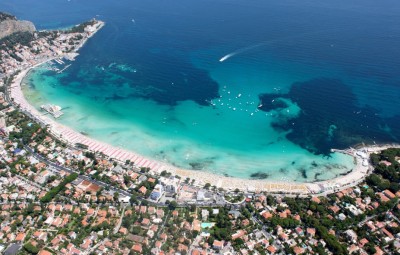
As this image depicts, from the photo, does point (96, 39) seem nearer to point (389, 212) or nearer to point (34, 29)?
point (34, 29)

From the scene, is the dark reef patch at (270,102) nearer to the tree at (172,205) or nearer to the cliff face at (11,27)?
the tree at (172,205)

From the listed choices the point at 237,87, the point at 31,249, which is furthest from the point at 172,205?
the point at 237,87

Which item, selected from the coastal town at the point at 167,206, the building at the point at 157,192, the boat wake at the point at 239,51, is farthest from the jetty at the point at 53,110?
the boat wake at the point at 239,51

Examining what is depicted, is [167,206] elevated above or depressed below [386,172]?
below

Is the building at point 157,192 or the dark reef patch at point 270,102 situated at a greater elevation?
the dark reef patch at point 270,102

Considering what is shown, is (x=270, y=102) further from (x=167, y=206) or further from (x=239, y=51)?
(x=167, y=206)

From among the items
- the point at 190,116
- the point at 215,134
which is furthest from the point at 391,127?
the point at 190,116
